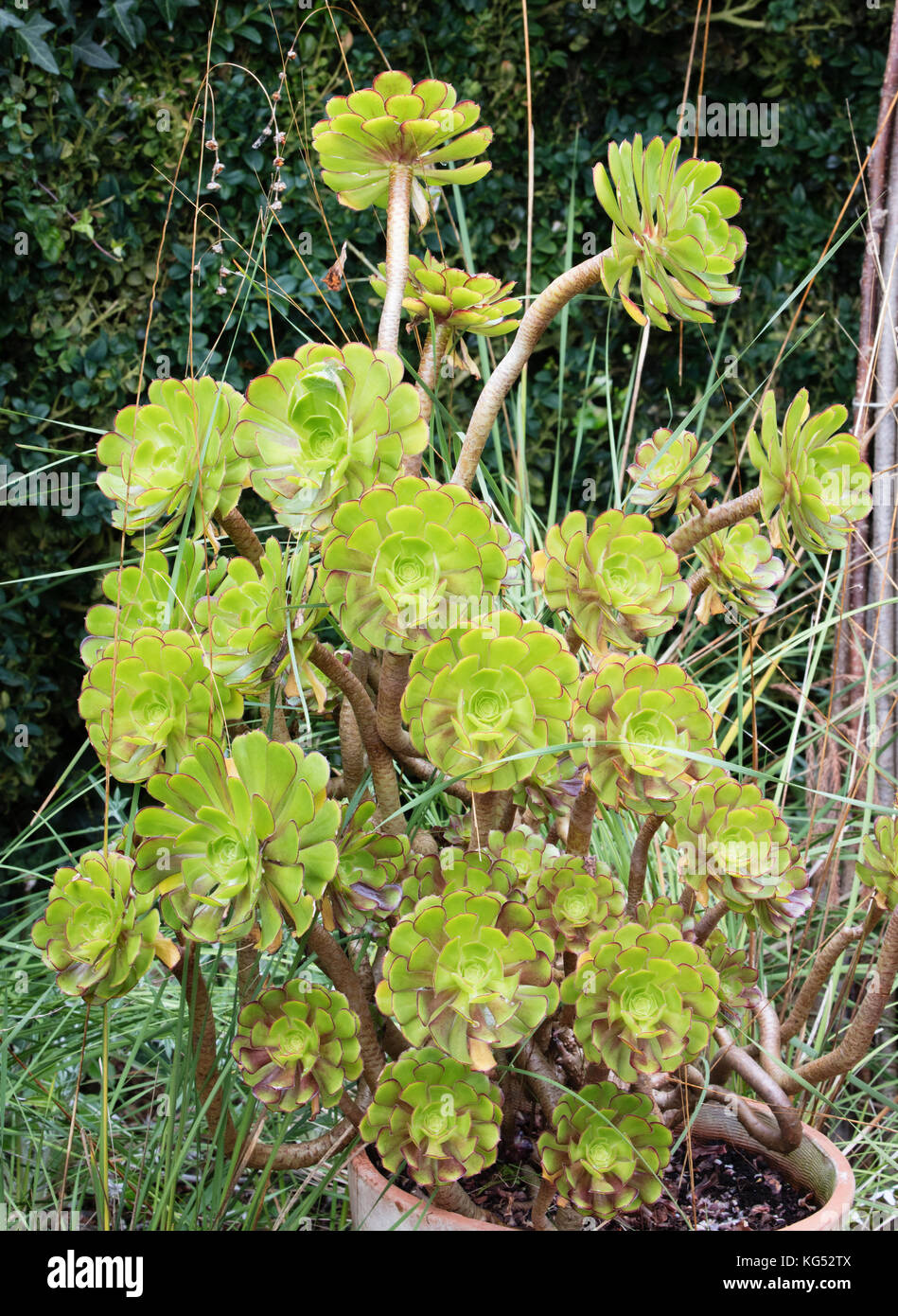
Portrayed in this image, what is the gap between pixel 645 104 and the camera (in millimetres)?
2379

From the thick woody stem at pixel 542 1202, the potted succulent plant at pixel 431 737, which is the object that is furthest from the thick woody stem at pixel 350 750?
the thick woody stem at pixel 542 1202

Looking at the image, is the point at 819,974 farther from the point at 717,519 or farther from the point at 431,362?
the point at 431,362

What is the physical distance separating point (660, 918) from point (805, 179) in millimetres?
2218

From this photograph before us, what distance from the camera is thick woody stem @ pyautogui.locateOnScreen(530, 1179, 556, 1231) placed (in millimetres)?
771

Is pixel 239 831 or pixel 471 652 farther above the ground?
pixel 471 652

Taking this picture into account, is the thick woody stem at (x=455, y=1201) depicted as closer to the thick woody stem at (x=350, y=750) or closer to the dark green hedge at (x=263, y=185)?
the thick woody stem at (x=350, y=750)

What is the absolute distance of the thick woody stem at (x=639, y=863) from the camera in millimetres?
794

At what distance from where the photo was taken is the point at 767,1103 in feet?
2.88

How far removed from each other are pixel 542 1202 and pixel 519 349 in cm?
64

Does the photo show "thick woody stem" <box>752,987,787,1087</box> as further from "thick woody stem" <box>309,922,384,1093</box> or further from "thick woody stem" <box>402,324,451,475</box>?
"thick woody stem" <box>402,324,451,475</box>

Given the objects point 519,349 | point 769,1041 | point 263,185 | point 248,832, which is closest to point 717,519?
point 519,349

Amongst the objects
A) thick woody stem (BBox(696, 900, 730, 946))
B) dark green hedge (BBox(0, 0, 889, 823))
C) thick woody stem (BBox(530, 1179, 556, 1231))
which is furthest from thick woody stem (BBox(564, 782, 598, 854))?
dark green hedge (BBox(0, 0, 889, 823))
